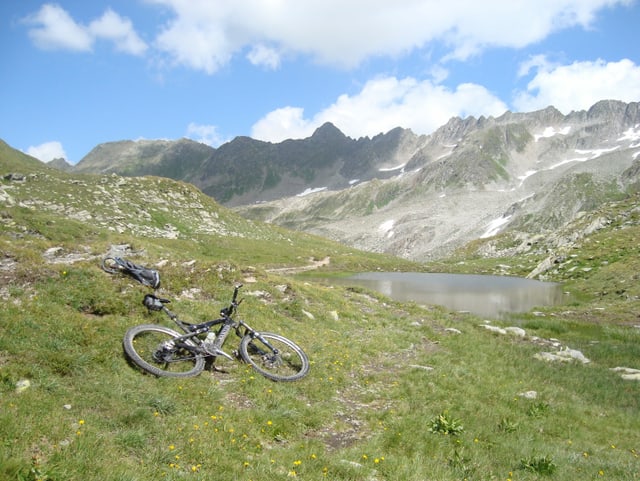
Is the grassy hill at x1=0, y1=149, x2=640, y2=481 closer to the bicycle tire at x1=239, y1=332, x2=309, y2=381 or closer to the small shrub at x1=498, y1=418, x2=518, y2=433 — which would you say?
the small shrub at x1=498, y1=418, x2=518, y2=433

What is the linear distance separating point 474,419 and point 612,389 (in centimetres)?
978

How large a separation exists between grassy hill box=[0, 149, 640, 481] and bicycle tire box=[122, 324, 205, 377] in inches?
11.3

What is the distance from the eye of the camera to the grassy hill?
25.7 ft

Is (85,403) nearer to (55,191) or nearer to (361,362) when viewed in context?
(361,362)

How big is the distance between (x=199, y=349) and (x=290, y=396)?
3.09 m

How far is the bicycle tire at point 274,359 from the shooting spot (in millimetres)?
13445

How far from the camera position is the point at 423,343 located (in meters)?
23.0

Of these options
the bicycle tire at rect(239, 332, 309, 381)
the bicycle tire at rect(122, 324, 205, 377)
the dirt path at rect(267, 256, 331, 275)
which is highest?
the bicycle tire at rect(122, 324, 205, 377)

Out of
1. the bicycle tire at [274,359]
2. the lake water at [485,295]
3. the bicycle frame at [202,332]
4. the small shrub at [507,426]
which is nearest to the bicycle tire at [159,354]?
the bicycle frame at [202,332]

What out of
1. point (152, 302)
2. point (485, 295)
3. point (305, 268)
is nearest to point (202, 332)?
point (152, 302)

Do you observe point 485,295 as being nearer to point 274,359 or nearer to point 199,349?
point 274,359

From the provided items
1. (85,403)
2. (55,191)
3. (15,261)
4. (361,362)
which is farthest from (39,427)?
(55,191)

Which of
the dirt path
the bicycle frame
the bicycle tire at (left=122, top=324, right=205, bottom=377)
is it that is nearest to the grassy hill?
the bicycle tire at (left=122, top=324, right=205, bottom=377)

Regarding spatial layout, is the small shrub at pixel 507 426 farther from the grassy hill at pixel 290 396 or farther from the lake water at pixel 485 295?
the lake water at pixel 485 295
